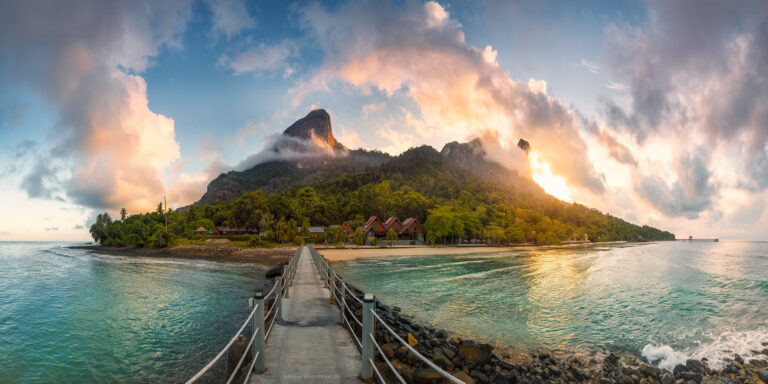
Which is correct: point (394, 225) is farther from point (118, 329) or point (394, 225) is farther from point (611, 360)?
point (611, 360)

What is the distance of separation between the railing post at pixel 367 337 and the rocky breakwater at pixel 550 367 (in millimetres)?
2078

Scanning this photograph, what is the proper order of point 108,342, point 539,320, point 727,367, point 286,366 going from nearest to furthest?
point 286,366 → point 727,367 → point 108,342 → point 539,320

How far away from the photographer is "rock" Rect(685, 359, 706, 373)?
9087 mm

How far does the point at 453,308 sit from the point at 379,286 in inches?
271

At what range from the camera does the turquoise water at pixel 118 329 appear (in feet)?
32.0

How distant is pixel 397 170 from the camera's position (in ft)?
498

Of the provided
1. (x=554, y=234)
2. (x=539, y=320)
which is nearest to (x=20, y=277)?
(x=539, y=320)

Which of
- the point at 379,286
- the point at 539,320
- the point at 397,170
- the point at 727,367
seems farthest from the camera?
the point at 397,170

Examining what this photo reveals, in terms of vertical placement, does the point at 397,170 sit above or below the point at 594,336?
above

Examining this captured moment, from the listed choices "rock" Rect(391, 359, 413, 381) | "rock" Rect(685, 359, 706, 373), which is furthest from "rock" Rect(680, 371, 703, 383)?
"rock" Rect(391, 359, 413, 381)

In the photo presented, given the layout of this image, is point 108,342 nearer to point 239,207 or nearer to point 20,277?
point 20,277

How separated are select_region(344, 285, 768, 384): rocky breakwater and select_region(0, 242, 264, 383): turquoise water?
18.4ft

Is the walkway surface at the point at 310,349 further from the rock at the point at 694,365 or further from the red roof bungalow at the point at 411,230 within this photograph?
the red roof bungalow at the point at 411,230

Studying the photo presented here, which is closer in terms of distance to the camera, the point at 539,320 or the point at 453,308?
the point at 539,320
